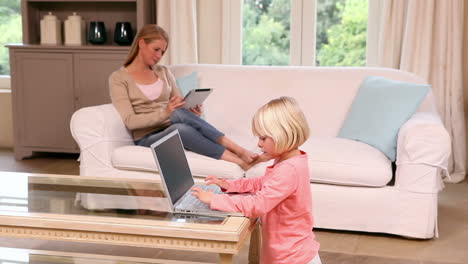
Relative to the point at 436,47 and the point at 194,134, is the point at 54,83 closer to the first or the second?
the point at 194,134

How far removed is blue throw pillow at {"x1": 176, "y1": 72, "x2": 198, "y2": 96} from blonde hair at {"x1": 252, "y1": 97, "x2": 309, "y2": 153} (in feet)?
6.73

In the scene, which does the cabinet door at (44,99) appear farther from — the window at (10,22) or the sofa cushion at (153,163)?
the sofa cushion at (153,163)

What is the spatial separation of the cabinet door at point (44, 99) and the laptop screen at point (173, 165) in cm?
298

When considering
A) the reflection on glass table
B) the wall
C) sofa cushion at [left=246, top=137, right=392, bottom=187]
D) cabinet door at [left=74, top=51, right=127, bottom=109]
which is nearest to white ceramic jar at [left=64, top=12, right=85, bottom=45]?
cabinet door at [left=74, top=51, right=127, bottom=109]

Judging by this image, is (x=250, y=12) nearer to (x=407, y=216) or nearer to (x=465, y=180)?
(x=465, y=180)

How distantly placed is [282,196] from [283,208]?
80 millimetres

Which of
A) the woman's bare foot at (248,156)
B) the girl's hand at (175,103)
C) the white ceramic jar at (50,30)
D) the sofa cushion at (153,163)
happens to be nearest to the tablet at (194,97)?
the girl's hand at (175,103)

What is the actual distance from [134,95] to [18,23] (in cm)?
263

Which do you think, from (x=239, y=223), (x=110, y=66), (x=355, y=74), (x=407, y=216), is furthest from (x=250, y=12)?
(x=239, y=223)

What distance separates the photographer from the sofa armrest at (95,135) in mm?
3607

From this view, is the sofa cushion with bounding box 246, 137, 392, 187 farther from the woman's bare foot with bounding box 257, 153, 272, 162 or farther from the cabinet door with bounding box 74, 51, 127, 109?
the cabinet door with bounding box 74, 51, 127, 109

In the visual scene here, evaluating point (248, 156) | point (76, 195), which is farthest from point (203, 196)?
point (248, 156)

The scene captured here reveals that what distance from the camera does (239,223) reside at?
2080mm

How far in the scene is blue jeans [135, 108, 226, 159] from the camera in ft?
11.6
